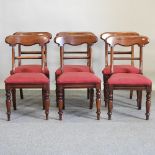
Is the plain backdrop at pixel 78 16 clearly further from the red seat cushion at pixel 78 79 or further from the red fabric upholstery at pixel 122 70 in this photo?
the red seat cushion at pixel 78 79

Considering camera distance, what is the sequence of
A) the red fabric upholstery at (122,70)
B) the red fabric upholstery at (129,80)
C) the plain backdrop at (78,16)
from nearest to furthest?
the red fabric upholstery at (129,80)
the red fabric upholstery at (122,70)
the plain backdrop at (78,16)

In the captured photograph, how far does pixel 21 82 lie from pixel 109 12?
194 cm

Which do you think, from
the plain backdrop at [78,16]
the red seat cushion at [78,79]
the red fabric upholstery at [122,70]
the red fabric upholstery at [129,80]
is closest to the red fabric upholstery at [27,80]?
the red seat cushion at [78,79]

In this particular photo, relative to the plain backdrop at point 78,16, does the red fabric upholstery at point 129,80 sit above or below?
below

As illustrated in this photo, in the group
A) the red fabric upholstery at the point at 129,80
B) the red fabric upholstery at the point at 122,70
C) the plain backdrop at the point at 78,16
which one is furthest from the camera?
the plain backdrop at the point at 78,16

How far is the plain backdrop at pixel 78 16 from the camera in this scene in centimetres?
471

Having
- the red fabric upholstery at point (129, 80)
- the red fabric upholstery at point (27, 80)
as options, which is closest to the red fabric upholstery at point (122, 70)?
the red fabric upholstery at point (129, 80)

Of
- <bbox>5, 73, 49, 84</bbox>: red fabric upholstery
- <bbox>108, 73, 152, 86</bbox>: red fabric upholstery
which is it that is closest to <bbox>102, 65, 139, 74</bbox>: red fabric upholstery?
<bbox>108, 73, 152, 86</bbox>: red fabric upholstery

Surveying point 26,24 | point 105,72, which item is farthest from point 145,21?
point 26,24

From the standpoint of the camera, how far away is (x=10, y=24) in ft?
15.6

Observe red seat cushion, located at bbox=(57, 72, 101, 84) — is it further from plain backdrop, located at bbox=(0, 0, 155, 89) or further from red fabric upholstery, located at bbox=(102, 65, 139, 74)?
plain backdrop, located at bbox=(0, 0, 155, 89)

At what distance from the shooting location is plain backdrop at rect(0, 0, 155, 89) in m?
4.71

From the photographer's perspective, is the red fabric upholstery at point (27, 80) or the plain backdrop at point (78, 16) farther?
the plain backdrop at point (78, 16)

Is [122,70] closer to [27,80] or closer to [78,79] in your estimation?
[78,79]
